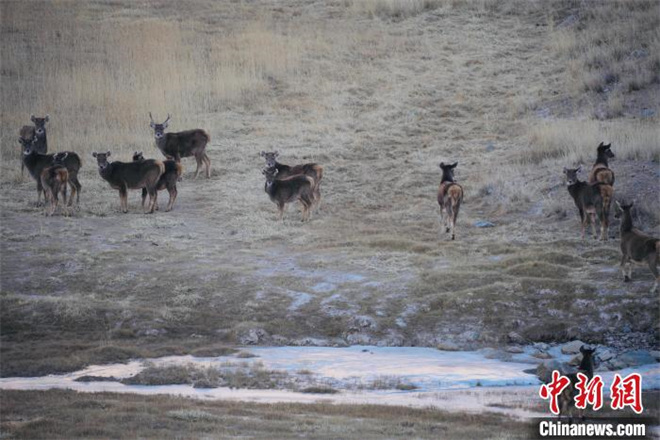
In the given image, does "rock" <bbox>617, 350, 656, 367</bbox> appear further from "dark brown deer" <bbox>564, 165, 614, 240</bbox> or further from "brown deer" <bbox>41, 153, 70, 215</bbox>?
"brown deer" <bbox>41, 153, 70, 215</bbox>

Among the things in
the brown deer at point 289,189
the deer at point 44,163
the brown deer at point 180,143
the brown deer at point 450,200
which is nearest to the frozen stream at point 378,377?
the brown deer at point 450,200

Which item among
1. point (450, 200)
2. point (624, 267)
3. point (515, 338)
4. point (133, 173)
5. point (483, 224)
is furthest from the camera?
point (133, 173)

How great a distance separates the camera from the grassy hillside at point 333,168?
68.2 ft

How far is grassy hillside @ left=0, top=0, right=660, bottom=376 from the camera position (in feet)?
68.2

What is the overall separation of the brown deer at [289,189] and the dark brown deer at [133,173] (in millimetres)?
2699

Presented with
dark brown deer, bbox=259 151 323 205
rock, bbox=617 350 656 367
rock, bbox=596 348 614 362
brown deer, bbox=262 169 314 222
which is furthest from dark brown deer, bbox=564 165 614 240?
dark brown deer, bbox=259 151 323 205

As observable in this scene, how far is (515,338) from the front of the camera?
790 inches

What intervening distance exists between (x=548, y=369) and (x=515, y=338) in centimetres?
260

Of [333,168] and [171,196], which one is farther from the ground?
[333,168]

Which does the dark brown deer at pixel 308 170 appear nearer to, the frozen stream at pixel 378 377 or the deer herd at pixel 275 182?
the deer herd at pixel 275 182

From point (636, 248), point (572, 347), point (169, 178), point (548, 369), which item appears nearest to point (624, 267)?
point (636, 248)

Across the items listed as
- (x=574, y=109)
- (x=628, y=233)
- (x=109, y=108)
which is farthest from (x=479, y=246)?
(x=109, y=108)

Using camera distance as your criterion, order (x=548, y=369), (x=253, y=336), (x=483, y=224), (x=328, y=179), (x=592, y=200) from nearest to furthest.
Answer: (x=548, y=369), (x=253, y=336), (x=592, y=200), (x=483, y=224), (x=328, y=179)

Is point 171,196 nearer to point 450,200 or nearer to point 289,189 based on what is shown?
point 289,189
